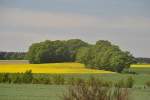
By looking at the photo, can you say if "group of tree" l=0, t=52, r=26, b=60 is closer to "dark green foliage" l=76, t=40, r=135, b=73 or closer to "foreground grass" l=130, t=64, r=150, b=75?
"dark green foliage" l=76, t=40, r=135, b=73

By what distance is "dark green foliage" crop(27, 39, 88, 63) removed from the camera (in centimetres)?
4591

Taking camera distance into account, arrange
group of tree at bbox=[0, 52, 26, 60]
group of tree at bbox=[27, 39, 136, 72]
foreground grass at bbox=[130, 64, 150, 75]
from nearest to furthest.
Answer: group of tree at bbox=[0, 52, 26, 60] < group of tree at bbox=[27, 39, 136, 72] < foreground grass at bbox=[130, 64, 150, 75]

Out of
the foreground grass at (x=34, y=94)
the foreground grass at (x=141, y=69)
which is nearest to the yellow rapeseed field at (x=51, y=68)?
the foreground grass at (x=141, y=69)

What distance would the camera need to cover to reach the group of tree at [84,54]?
4519 centimetres

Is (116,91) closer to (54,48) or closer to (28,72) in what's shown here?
(28,72)

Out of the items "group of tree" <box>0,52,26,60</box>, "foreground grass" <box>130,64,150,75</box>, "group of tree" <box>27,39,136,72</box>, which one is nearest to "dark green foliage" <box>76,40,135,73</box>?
"group of tree" <box>27,39,136,72</box>

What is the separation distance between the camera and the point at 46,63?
4622 cm

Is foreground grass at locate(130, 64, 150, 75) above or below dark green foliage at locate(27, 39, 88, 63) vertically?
below

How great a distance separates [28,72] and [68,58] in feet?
45.8

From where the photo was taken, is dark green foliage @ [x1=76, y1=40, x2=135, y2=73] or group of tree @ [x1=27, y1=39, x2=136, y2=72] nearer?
dark green foliage @ [x1=76, y1=40, x2=135, y2=73]

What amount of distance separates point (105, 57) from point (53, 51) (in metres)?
5.22

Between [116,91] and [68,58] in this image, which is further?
[68,58]

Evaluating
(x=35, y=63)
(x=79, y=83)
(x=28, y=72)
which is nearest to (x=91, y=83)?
(x=79, y=83)

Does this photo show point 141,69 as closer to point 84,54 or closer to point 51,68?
point 84,54
